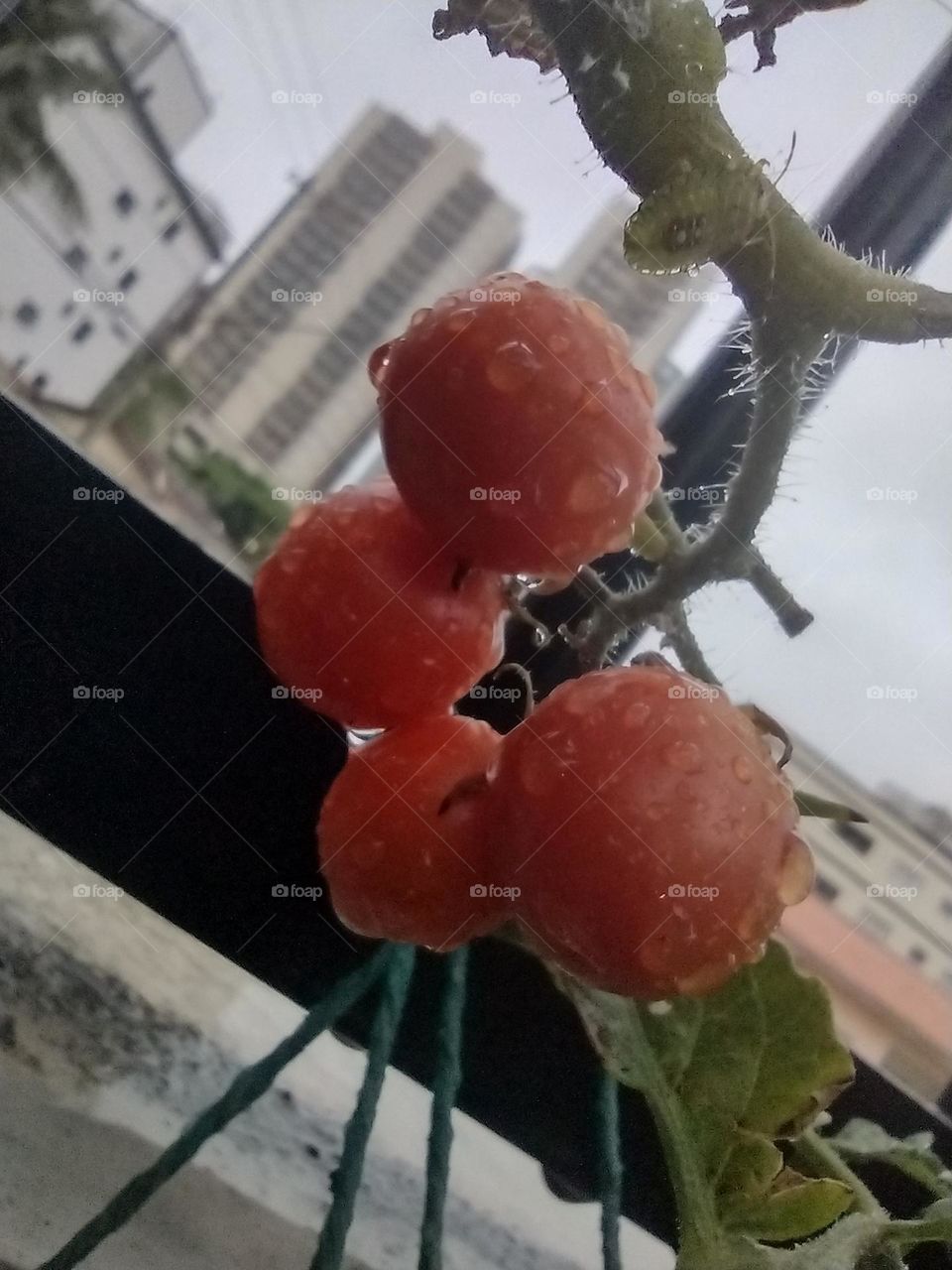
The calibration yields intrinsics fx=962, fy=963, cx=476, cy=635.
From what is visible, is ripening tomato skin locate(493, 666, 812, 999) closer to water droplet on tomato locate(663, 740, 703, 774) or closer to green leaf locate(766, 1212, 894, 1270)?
water droplet on tomato locate(663, 740, 703, 774)

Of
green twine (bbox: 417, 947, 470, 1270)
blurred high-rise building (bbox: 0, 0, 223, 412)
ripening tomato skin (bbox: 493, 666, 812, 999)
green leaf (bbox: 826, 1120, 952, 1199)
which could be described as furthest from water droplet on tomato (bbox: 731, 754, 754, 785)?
blurred high-rise building (bbox: 0, 0, 223, 412)

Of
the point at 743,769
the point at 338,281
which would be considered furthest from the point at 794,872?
the point at 338,281

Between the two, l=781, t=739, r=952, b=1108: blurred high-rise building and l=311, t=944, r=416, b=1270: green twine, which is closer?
l=311, t=944, r=416, b=1270: green twine

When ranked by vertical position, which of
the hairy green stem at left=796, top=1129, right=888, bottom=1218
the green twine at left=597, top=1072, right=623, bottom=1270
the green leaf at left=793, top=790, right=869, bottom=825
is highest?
the green leaf at left=793, top=790, right=869, bottom=825

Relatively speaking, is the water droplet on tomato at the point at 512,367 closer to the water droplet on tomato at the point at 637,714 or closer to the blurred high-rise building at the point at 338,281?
the water droplet on tomato at the point at 637,714

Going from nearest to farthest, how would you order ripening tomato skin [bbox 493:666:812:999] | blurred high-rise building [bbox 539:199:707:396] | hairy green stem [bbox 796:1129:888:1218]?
ripening tomato skin [bbox 493:666:812:999] → hairy green stem [bbox 796:1129:888:1218] → blurred high-rise building [bbox 539:199:707:396]

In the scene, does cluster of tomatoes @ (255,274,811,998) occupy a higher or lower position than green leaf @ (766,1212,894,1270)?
higher

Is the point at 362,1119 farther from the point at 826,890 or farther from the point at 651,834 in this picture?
the point at 826,890
